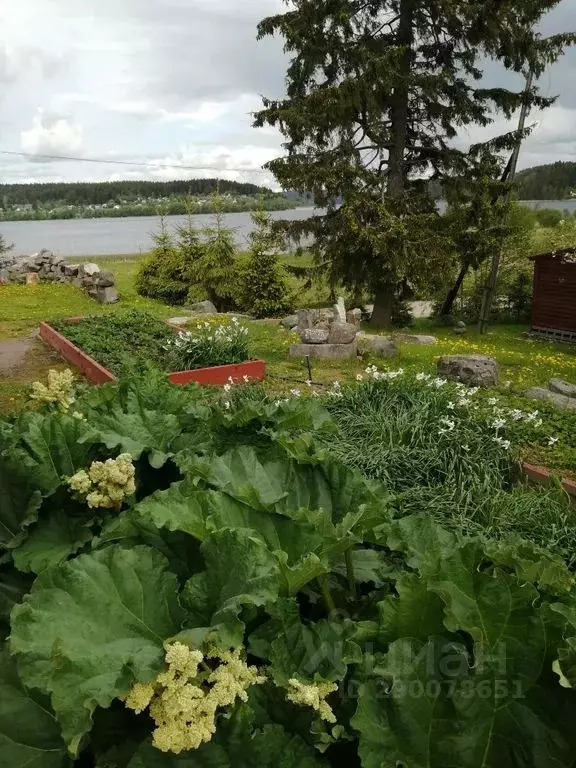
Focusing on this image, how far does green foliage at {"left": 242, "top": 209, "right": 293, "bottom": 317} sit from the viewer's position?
17781 mm

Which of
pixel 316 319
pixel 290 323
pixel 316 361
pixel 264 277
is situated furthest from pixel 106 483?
pixel 264 277

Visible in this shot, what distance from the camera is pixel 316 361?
10.1m

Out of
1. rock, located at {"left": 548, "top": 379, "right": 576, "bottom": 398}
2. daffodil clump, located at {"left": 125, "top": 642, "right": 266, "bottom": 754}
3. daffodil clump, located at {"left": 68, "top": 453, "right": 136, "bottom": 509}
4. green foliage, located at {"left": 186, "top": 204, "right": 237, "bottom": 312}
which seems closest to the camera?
daffodil clump, located at {"left": 125, "top": 642, "right": 266, "bottom": 754}

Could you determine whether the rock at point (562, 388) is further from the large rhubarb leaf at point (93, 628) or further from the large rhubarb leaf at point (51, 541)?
the large rhubarb leaf at point (93, 628)

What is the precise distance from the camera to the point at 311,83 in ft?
54.6

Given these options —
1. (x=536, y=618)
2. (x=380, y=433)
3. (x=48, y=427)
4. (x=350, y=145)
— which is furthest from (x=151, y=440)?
(x=350, y=145)

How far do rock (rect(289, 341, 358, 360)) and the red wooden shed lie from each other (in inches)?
436

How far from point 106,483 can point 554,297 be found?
65.5 feet

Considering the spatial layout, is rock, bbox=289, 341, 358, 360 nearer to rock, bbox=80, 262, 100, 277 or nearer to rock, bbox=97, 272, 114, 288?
rock, bbox=97, 272, 114, 288

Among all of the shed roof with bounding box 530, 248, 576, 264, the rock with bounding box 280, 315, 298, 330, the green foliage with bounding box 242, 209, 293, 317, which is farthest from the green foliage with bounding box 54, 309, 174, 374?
the shed roof with bounding box 530, 248, 576, 264

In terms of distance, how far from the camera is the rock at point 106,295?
17.1 m

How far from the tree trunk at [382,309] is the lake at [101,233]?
10.3 ft

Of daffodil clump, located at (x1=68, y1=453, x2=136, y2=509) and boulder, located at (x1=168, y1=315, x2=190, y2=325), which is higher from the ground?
daffodil clump, located at (x1=68, y1=453, x2=136, y2=509)

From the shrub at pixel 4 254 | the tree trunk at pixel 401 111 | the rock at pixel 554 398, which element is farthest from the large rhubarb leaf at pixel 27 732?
the shrub at pixel 4 254
